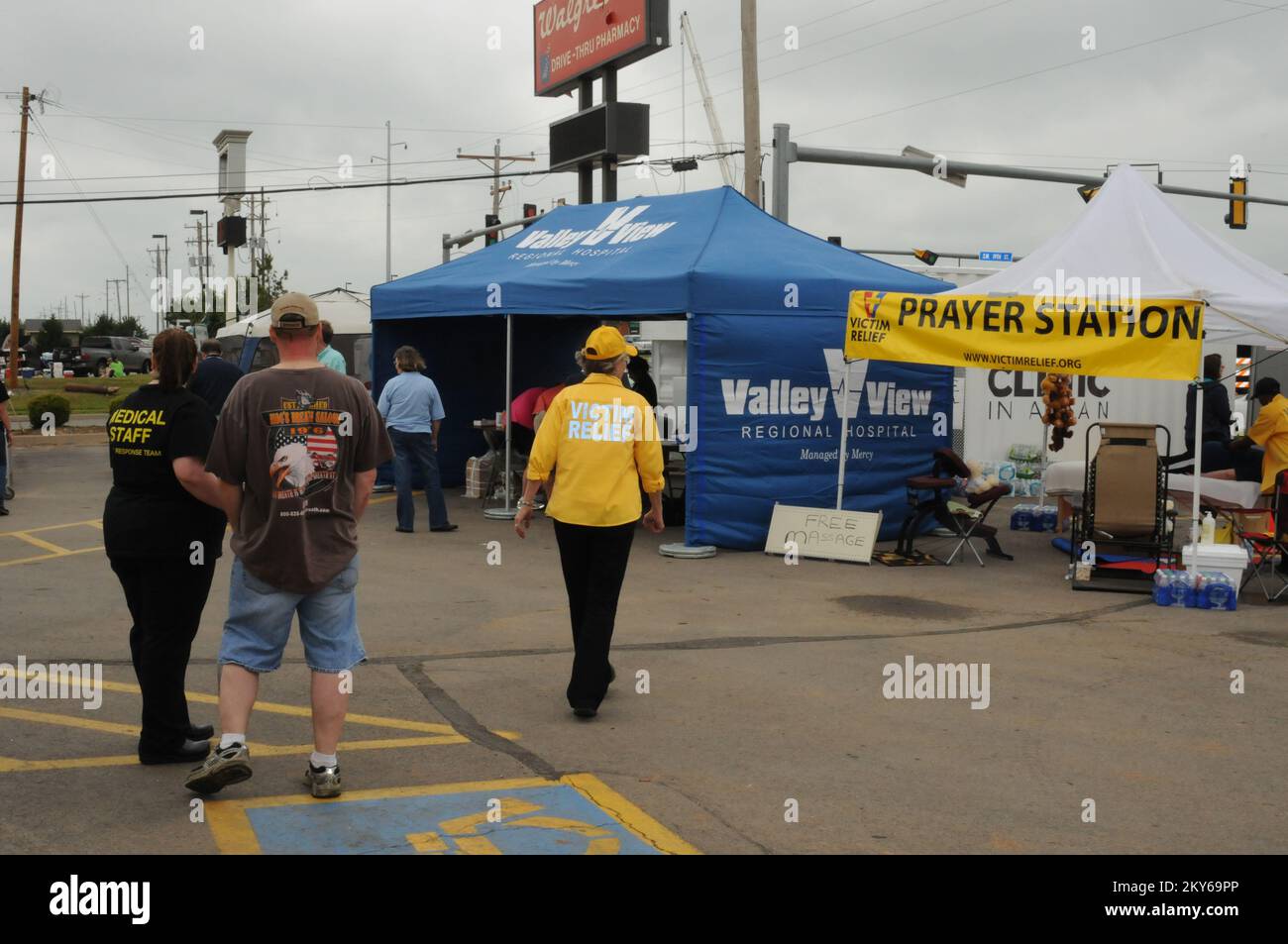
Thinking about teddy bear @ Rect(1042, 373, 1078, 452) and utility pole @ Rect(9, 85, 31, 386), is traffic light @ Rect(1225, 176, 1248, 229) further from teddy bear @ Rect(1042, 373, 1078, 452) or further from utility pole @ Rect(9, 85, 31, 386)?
utility pole @ Rect(9, 85, 31, 386)

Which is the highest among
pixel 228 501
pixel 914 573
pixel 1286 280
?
pixel 1286 280

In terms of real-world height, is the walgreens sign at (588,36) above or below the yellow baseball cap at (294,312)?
above

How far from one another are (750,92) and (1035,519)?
25.9 ft

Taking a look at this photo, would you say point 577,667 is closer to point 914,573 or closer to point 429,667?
point 429,667

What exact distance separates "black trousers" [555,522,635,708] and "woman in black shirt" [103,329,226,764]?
1.81 metres

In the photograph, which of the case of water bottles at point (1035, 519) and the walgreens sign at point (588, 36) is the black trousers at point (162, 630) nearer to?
the case of water bottles at point (1035, 519)

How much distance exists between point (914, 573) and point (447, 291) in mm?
6596

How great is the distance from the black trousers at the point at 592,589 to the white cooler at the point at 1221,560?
19.1 feet

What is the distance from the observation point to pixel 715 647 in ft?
27.8

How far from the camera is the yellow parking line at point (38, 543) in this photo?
12.3 metres

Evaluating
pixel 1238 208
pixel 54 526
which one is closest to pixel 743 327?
pixel 54 526

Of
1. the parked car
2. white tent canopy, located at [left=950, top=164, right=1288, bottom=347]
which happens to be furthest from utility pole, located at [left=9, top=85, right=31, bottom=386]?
white tent canopy, located at [left=950, top=164, right=1288, bottom=347]

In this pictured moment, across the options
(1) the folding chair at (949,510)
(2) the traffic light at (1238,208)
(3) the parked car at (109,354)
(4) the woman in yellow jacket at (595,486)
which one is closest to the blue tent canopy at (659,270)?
(1) the folding chair at (949,510)
